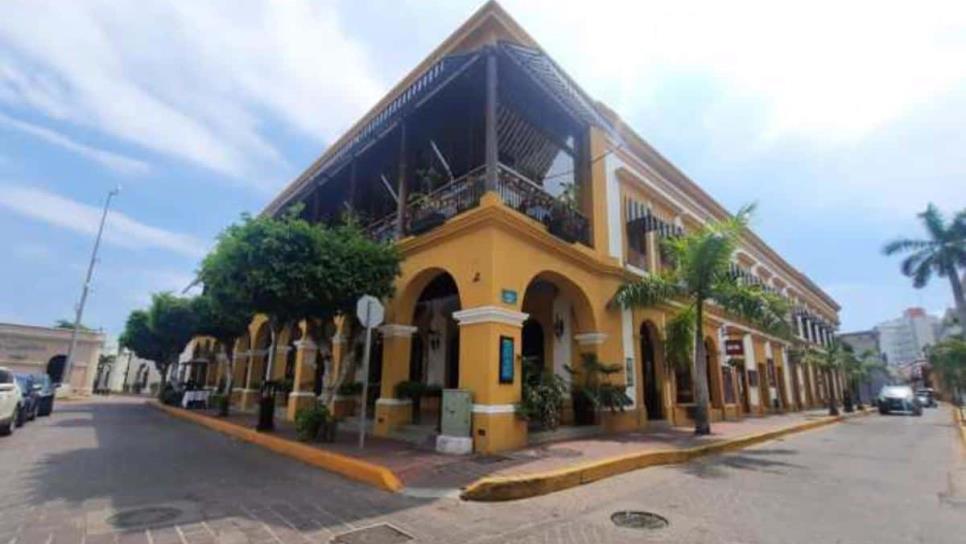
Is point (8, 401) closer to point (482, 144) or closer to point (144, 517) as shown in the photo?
point (144, 517)

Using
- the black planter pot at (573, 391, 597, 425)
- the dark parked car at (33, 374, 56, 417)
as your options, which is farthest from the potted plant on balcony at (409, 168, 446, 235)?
the dark parked car at (33, 374, 56, 417)

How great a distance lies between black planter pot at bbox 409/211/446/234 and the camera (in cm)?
1107

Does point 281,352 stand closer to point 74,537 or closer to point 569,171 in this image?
point 569,171

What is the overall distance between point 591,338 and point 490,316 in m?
4.33

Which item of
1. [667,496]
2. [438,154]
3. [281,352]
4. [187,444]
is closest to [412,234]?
[438,154]

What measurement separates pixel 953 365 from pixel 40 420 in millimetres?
52496

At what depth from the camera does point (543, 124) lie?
13.6 m

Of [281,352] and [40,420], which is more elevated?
[281,352]

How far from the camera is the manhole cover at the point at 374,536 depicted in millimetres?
4715

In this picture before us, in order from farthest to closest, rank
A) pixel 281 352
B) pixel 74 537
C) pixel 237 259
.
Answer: pixel 281 352
pixel 237 259
pixel 74 537

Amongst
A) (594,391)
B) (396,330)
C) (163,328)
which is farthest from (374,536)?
(163,328)

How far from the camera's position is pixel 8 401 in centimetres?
1116

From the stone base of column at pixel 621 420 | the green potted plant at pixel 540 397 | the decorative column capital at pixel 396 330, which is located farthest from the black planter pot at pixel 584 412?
the decorative column capital at pixel 396 330

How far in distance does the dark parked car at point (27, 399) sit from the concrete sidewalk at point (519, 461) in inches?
305
